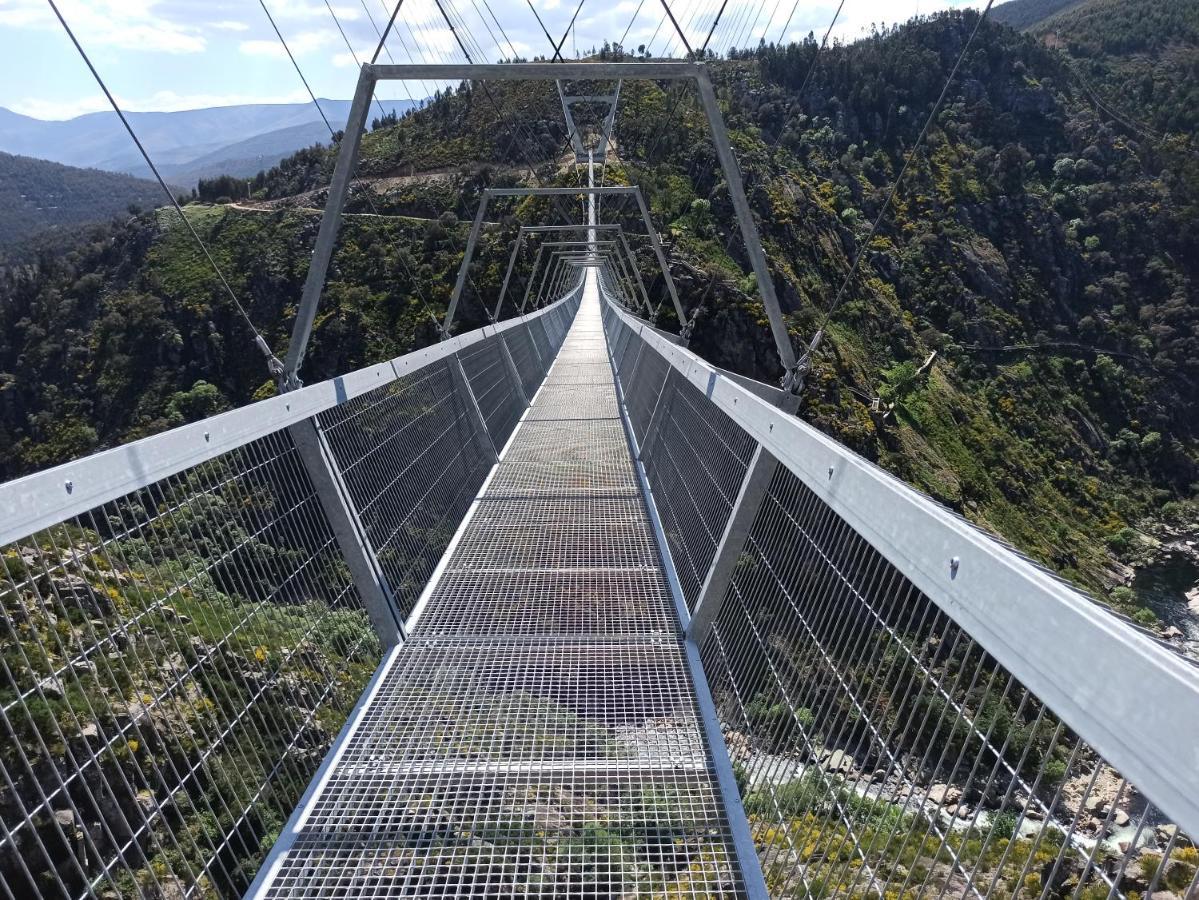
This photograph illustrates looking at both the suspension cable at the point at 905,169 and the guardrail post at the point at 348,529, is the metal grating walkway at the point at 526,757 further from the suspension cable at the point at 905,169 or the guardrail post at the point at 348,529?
the suspension cable at the point at 905,169

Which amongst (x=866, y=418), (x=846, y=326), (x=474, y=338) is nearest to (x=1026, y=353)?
(x=846, y=326)

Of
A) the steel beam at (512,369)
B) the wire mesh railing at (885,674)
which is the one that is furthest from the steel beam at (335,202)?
the steel beam at (512,369)

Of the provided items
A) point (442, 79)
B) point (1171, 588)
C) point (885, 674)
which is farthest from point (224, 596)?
point (1171, 588)

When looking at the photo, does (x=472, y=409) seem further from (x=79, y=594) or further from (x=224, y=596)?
(x=224, y=596)

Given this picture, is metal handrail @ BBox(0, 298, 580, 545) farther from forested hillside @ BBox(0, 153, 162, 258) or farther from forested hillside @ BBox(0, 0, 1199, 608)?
forested hillside @ BBox(0, 153, 162, 258)

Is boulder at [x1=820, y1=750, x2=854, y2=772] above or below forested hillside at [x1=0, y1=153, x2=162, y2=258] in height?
below

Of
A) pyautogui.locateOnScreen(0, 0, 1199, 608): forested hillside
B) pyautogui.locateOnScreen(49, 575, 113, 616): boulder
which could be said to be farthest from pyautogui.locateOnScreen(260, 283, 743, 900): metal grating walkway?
pyautogui.locateOnScreen(0, 0, 1199, 608): forested hillside
